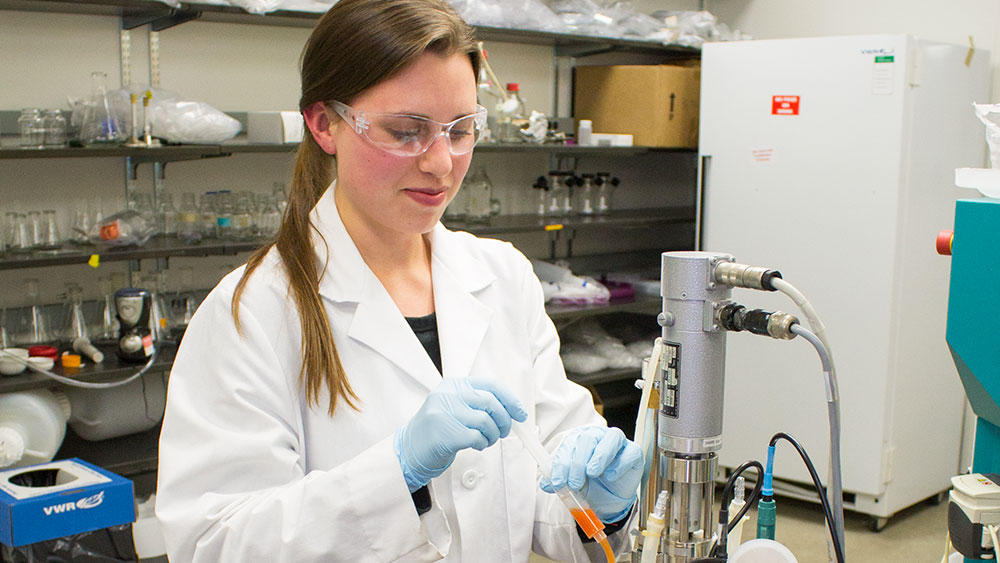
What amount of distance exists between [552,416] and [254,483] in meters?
0.49

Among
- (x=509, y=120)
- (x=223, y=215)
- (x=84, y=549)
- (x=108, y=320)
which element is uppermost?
(x=509, y=120)

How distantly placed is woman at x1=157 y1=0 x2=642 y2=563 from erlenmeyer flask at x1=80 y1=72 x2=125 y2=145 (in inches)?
56.3

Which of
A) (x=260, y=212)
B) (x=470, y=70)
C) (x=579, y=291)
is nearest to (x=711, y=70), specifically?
(x=579, y=291)

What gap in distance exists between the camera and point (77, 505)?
2225 mm

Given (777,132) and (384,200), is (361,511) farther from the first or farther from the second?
(777,132)

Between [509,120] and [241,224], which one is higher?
[509,120]

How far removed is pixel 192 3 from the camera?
2.62 m

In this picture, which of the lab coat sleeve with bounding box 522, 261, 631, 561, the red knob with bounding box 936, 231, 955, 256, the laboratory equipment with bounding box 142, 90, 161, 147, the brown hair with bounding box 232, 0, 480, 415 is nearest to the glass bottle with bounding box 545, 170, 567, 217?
the laboratory equipment with bounding box 142, 90, 161, 147

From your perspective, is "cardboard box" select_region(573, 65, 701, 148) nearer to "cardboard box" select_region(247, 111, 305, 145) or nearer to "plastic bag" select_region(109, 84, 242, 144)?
"cardboard box" select_region(247, 111, 305, 145)

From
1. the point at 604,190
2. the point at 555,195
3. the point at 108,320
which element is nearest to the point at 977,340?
the point at 108,320

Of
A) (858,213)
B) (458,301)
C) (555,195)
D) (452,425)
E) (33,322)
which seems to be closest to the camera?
(452,425)

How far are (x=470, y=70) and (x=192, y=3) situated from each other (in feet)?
5.42

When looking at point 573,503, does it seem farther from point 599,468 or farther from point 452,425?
point 452,425

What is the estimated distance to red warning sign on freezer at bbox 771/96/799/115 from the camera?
3.25 meters
